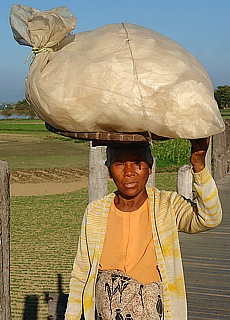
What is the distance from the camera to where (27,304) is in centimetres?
603

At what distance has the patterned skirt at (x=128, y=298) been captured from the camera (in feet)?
7.31

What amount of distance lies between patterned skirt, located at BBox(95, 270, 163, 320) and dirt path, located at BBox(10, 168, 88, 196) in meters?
13.5

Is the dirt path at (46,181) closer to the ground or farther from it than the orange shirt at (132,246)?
farther from it

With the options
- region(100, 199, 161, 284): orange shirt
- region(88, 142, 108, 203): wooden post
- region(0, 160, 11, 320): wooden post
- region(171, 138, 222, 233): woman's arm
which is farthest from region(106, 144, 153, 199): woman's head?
region(88, 142, 108, 203): wooden post

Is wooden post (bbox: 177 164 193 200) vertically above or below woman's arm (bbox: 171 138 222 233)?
above

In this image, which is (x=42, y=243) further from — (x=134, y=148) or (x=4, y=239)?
(x=134, y=148)

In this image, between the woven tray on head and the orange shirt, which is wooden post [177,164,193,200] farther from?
the woven tray on head

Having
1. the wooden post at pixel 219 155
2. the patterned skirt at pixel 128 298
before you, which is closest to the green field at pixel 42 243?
the patterned skirt at pixel 128 298

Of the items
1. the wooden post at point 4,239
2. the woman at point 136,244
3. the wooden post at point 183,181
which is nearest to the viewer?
the woman at point 136,244

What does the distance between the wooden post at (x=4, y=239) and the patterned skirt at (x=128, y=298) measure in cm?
92

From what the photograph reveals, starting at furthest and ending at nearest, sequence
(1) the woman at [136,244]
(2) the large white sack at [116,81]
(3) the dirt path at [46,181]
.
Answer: (3) the dirt path at [46,181]
(1) the woman at [136,244]
(2) the large white sack at [116,81]

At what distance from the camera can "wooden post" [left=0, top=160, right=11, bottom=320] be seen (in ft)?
9.83

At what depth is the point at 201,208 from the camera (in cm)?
216

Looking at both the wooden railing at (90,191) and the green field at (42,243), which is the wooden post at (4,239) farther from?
the green field at (42,243)
